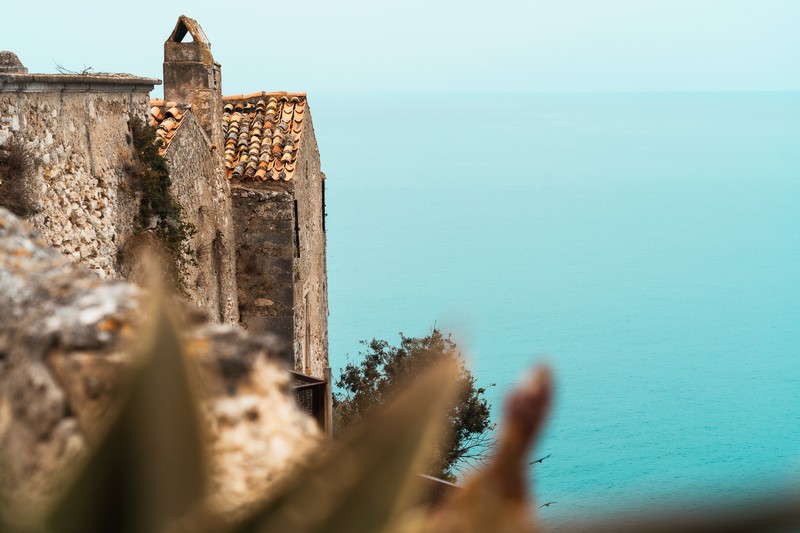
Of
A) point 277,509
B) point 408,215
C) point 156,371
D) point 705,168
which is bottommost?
point 277,509

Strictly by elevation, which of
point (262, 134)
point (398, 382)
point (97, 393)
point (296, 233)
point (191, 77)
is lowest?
point (97, 393)

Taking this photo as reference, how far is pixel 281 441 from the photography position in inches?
63.0

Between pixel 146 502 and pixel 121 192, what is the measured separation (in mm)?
7497

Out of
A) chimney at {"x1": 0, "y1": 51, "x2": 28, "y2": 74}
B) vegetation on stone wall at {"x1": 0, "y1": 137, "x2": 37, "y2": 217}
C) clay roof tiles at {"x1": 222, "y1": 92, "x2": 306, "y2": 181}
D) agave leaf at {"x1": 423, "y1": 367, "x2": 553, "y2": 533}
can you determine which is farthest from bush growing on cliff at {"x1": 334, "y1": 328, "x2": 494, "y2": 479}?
agave leaf at {"x1": 423, "y1": 367, "x2": 553, "y2": 533}

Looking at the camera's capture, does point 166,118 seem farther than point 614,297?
No

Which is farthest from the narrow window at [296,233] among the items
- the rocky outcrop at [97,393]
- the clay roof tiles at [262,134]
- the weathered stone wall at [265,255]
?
the rocky outcrop at [97,393]

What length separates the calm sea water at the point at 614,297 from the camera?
4766 cm

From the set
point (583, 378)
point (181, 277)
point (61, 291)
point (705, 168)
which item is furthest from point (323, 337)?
point (705, 168)

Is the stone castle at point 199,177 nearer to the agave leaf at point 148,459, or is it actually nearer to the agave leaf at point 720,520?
the agave leaf at point 148,459

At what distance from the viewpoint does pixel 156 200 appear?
29.4ft

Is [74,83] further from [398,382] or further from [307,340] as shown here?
[398,382]

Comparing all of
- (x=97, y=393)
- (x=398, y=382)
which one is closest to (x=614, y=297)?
(x=398, y=382)

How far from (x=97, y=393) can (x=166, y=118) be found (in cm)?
920

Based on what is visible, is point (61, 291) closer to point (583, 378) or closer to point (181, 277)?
point (181, 277)
